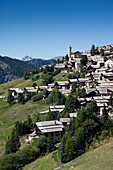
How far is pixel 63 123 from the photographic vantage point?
7112cm

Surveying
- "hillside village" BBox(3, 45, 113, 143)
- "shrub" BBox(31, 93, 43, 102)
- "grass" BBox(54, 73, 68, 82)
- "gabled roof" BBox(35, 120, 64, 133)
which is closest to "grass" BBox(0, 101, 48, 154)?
"shrub" BBox(31, 93, 43, 102)

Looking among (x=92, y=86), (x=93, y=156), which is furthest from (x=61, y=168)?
Result: (x=92, y=86)

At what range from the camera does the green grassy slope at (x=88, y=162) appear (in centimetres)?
4508

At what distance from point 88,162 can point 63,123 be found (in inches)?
942

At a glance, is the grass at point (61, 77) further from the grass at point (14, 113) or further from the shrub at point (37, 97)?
the grass at point (14, 113)

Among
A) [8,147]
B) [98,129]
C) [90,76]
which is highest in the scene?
[90,76]

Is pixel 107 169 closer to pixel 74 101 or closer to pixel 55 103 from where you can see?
pixel 74 101

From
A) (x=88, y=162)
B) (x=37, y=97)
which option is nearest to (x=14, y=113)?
(x=37, y=97)

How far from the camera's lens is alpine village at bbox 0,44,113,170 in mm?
52656

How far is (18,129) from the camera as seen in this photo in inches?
2960

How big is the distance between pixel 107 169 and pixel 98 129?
17462mm

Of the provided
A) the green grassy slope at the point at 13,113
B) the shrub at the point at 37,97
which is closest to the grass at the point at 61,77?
the shrub at the point at 37,97

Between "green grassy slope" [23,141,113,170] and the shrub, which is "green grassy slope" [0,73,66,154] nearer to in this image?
the shrub

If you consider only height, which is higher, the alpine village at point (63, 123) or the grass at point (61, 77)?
the grass at point (61, 77)
